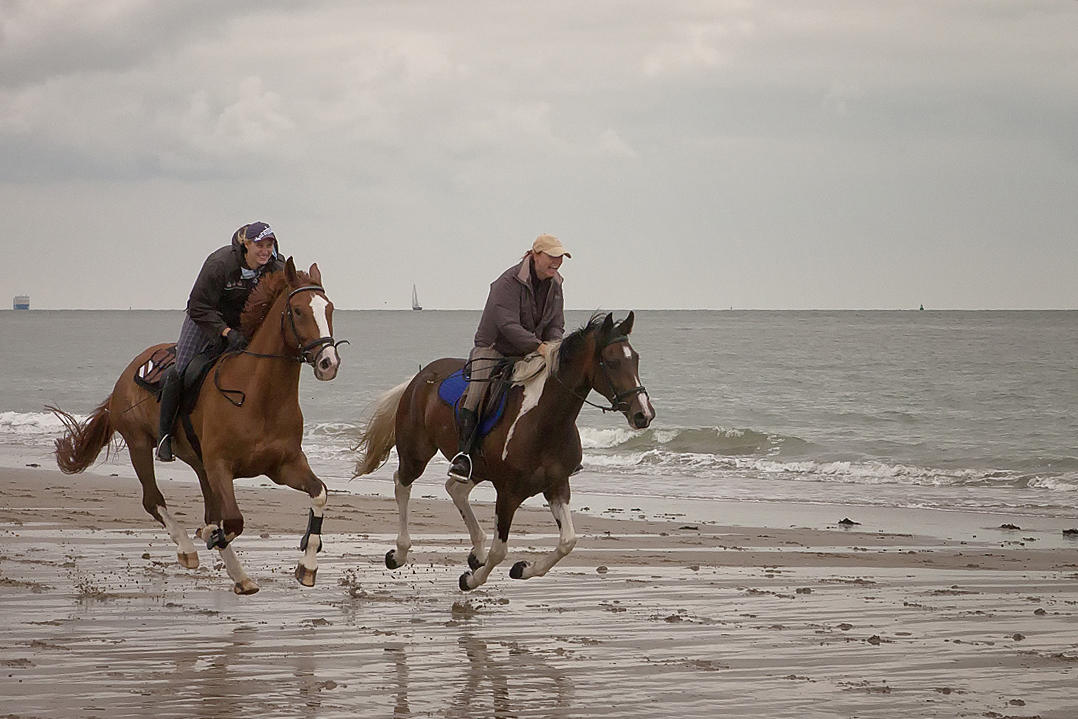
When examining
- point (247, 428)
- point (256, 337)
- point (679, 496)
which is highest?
point (256, 337)

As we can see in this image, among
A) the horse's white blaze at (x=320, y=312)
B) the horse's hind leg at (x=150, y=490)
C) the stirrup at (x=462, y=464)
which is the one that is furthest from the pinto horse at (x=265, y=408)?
the stirrup at (x=462, y=464)

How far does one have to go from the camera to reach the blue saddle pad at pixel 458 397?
9242mm

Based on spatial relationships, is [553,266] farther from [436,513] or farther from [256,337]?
[436,513]

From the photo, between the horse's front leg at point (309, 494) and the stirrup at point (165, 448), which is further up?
the stirrup at point (165, 448)

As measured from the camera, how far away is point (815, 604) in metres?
9.20

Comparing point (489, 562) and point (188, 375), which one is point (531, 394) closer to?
point (489, 562)

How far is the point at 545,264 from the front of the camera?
9195 millimetres

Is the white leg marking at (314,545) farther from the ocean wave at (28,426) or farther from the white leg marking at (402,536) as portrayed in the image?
the ocean wave at (28,426)

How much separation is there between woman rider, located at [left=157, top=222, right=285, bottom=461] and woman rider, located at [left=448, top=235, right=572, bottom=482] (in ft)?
5.31

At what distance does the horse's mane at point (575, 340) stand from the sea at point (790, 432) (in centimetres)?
385

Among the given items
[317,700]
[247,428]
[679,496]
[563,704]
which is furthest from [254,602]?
[679,496]

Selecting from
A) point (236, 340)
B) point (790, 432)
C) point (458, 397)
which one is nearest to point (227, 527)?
point (236, 340)

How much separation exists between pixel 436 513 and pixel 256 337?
7.00 m

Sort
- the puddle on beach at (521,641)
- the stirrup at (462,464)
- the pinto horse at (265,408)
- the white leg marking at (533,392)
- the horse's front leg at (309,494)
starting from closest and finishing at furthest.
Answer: the puddle on beach at (521,641) < the pinto horse at (265,408) < the horse's front leg at (309,494) < the white leg marking at (533,392) < the stirrup at (462,464)
